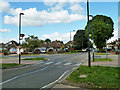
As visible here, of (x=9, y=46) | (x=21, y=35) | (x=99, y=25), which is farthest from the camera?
(x=9, y=46)

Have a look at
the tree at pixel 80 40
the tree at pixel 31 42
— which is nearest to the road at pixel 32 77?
the tree at pixel 31 42

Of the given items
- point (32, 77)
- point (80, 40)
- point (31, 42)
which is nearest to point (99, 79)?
point (32, 77)

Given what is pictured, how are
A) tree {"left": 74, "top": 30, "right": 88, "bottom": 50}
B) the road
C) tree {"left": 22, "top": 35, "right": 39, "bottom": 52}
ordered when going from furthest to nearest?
tree {"left": 74, "top": 30, "right": 88, "bottom": 50} → tree {"left": 22, "top": 35, "right": 39, "bottom": 52} → the road

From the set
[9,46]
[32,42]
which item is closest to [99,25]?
[32,42]

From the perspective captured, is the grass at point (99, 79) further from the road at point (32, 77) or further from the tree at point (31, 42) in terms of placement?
the tree at point (31, 42)

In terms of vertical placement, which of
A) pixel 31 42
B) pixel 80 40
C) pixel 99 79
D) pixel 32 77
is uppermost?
pixel 80 40

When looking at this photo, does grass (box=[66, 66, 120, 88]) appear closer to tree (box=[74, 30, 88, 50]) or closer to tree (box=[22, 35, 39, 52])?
tree (box=[22, 35, 39, 52])

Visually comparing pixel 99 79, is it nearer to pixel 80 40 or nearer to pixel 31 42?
pixel 31 42

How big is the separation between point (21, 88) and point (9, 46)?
7239 cm

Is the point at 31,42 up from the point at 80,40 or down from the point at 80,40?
down

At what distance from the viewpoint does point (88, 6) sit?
529 inches

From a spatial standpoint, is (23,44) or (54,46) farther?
(54,46)

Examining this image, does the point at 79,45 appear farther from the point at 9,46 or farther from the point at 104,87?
the point at 104,87

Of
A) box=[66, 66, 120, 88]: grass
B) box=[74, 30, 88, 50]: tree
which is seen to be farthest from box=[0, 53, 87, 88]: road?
box=[74, 30, 88, 50]: tree
